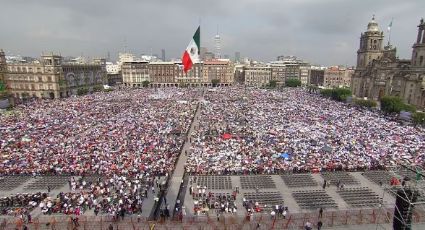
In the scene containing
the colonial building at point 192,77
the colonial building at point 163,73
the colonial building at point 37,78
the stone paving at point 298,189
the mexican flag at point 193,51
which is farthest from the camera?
the colonial building at point 163,73

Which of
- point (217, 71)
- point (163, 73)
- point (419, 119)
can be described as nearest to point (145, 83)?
point (163, 73)

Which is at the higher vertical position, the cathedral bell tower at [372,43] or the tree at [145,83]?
the cathedral bell tower at [372,43]

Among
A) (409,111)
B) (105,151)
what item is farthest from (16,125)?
(409,111)

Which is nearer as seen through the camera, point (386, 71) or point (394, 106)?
point (394, 106)

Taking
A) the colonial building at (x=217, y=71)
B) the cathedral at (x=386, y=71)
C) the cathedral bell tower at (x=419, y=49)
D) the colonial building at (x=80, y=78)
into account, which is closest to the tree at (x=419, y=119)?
the cathedral at (x=386, y=71)

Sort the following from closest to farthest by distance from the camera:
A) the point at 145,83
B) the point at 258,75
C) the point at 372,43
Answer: the point at 372,43 < the point at 145,83 < the point at 258,75

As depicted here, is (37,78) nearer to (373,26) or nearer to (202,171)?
(202,171)

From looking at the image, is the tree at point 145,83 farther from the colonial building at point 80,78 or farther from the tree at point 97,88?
the tree at point 97,88
